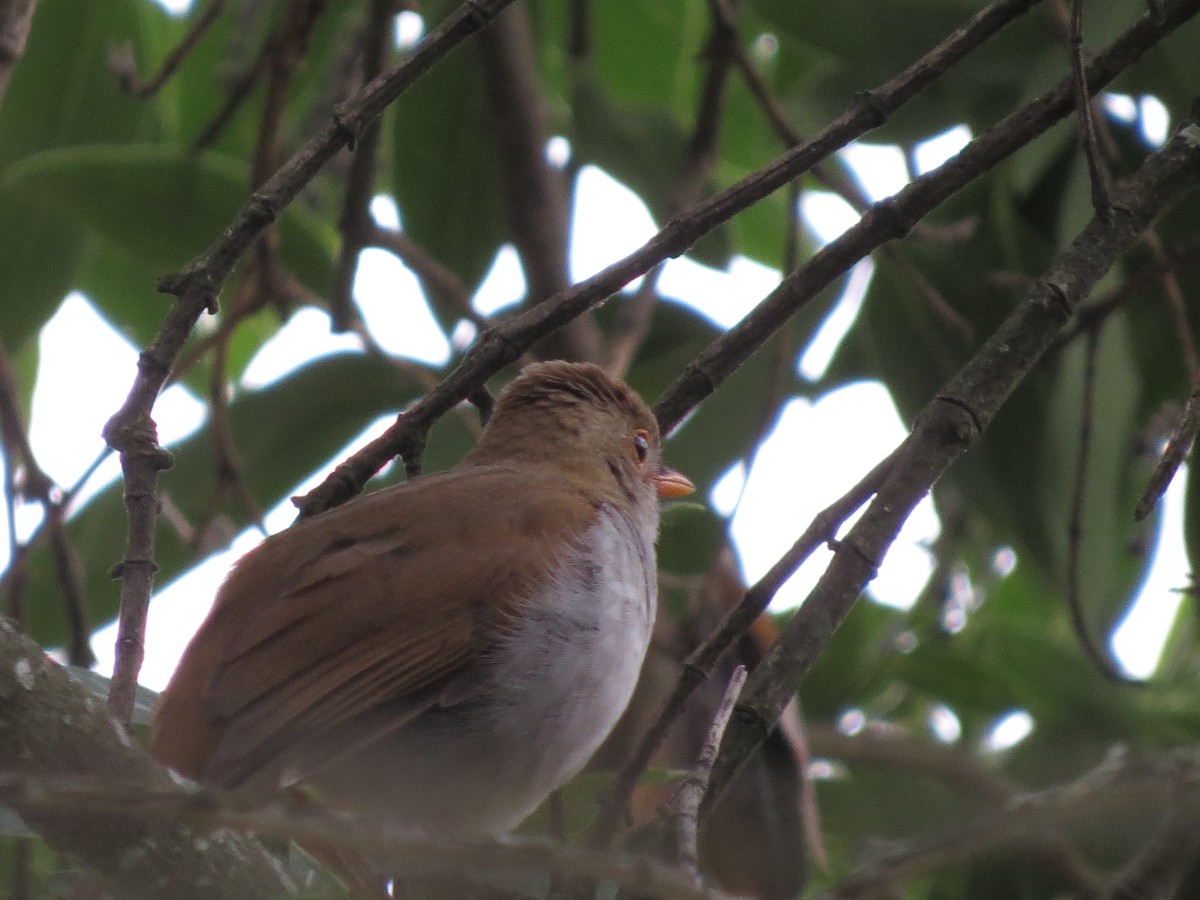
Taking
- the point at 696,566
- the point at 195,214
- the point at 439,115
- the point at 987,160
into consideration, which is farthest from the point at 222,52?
the point at 987,160

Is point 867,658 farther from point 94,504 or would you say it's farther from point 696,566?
point 94,504

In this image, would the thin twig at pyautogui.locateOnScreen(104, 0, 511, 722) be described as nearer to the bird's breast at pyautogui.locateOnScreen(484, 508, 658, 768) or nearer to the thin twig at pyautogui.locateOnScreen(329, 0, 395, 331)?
the bird's breast at pyautogui.locateOnScreen(484, 508, 658, 768)

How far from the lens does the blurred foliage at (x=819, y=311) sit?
4488 millimetres

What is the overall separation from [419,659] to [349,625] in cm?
17

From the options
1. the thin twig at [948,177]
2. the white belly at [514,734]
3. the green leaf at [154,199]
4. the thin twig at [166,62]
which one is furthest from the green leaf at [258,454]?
the thin twig at [948,177]

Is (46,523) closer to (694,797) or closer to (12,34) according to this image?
(12,34)

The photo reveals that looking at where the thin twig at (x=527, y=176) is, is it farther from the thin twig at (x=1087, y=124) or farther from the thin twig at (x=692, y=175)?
the thin twig at (x=1087, y=124)

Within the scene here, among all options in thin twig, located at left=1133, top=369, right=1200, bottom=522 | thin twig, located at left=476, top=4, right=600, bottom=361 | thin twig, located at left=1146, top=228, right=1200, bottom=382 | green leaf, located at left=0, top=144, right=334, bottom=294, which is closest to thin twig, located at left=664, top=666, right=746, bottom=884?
thin twig, located at left=1133, top=369, right=1200, bottom=522

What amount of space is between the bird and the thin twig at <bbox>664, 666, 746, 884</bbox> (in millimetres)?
1012

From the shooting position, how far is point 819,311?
5.04 meters

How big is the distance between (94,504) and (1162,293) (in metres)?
3.46

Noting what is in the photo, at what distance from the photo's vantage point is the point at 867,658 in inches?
213

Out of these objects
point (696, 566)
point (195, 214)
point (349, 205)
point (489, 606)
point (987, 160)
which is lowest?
point (489, 606)

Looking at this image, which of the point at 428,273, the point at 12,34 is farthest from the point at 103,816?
the point at 428,273
